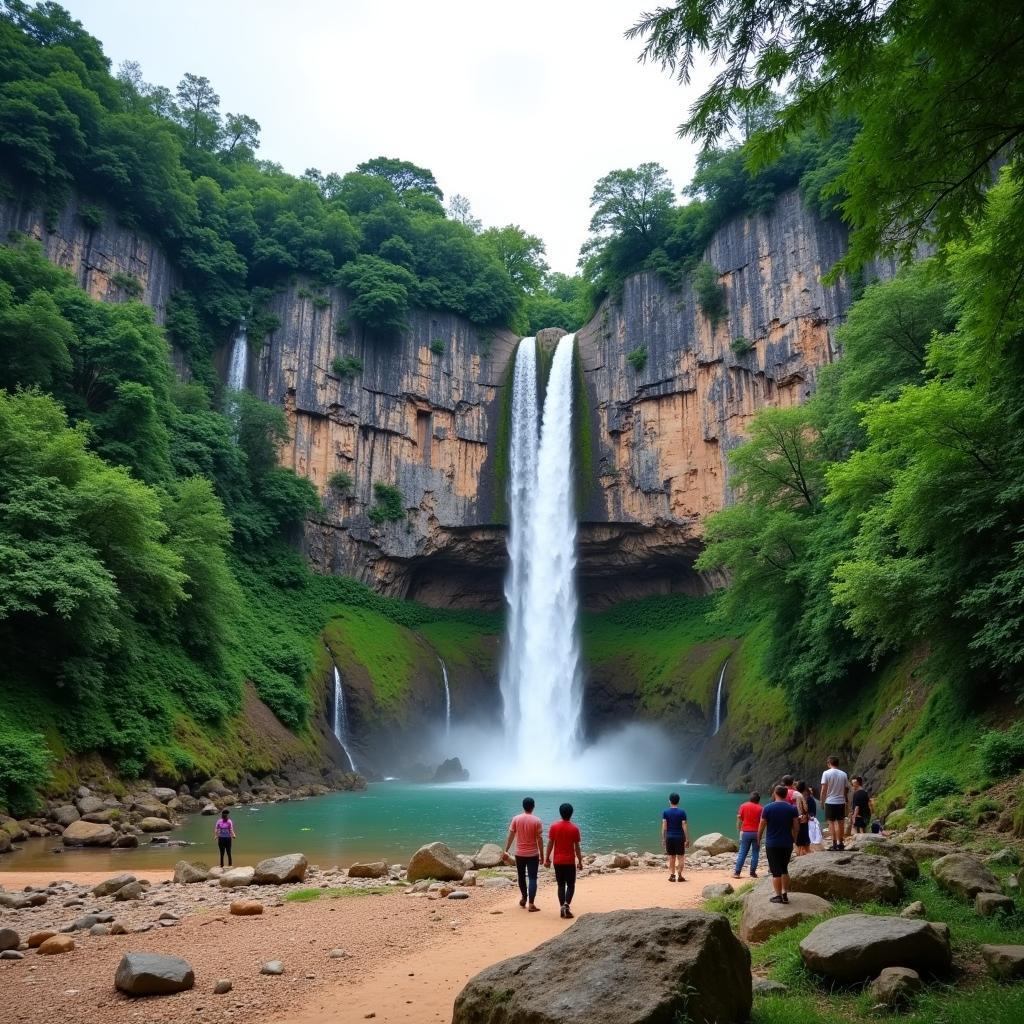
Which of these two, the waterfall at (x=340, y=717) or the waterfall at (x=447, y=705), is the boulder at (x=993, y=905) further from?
the waterfall at (x=447, y=705)

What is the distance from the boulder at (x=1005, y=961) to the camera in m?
4.81

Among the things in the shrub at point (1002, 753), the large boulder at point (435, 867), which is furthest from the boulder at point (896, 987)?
the shrub at point (1002, 753)

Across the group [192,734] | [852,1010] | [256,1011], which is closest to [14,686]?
[192,734]

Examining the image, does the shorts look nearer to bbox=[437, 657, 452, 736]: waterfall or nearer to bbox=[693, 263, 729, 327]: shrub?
bbox=[437, 657, 452, 736]: waterfall

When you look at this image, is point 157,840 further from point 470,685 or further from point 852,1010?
point 470,685

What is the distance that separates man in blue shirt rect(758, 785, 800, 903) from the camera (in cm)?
724

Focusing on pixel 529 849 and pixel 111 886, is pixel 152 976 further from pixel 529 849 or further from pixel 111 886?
pixel 111 886

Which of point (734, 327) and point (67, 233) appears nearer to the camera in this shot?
point (67, 233)

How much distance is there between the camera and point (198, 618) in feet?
90.8

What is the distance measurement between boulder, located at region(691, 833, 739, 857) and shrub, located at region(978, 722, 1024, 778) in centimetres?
446

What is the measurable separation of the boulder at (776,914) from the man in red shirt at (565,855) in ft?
5.91

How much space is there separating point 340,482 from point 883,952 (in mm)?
41338

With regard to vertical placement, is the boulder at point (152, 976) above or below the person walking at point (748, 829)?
below

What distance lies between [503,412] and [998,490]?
121ft
